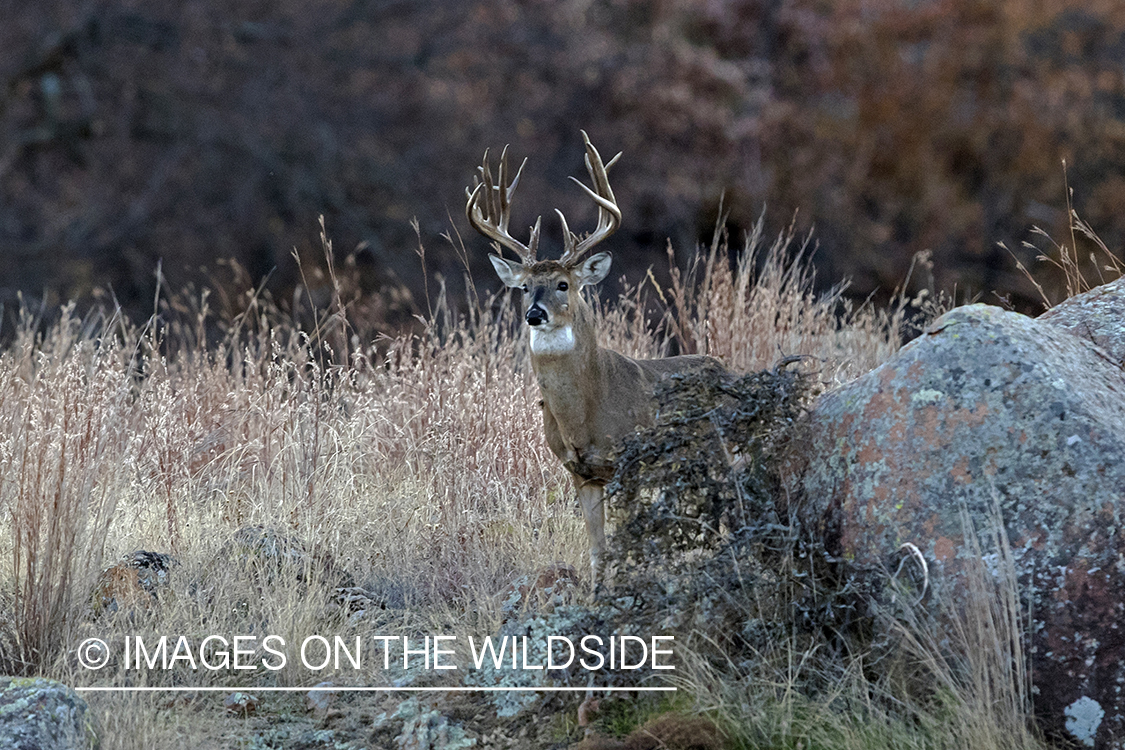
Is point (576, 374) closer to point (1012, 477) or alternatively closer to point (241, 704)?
point (241, 704)

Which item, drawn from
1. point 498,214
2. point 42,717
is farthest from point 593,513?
point 42,717

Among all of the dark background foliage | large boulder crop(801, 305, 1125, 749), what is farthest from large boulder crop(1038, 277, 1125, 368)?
the dark background foliage

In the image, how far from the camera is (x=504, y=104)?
60.0 feet

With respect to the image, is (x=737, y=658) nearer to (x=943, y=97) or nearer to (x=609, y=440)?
(x=609, y=440)

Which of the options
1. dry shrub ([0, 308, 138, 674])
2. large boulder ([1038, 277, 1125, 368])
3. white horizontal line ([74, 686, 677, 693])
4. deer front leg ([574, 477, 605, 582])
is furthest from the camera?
deer front leg ([574, 477, 605, 582])

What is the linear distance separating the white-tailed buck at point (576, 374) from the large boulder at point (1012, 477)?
113 cm

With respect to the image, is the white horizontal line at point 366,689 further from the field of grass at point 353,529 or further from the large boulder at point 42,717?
the large boulder at point 42,717

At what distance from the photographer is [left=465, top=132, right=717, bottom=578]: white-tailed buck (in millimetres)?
5164

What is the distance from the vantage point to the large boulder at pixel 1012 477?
3.57m

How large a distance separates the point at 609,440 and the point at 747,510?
1134 millimetres

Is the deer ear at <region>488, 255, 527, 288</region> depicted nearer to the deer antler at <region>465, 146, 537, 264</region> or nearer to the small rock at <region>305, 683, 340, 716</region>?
Result: the deer antler at <region>465, 146, 537, 264</region>

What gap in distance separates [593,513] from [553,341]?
0.68 metres

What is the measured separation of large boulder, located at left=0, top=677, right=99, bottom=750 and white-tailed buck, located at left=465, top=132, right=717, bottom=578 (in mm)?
1993

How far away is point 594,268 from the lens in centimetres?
554
